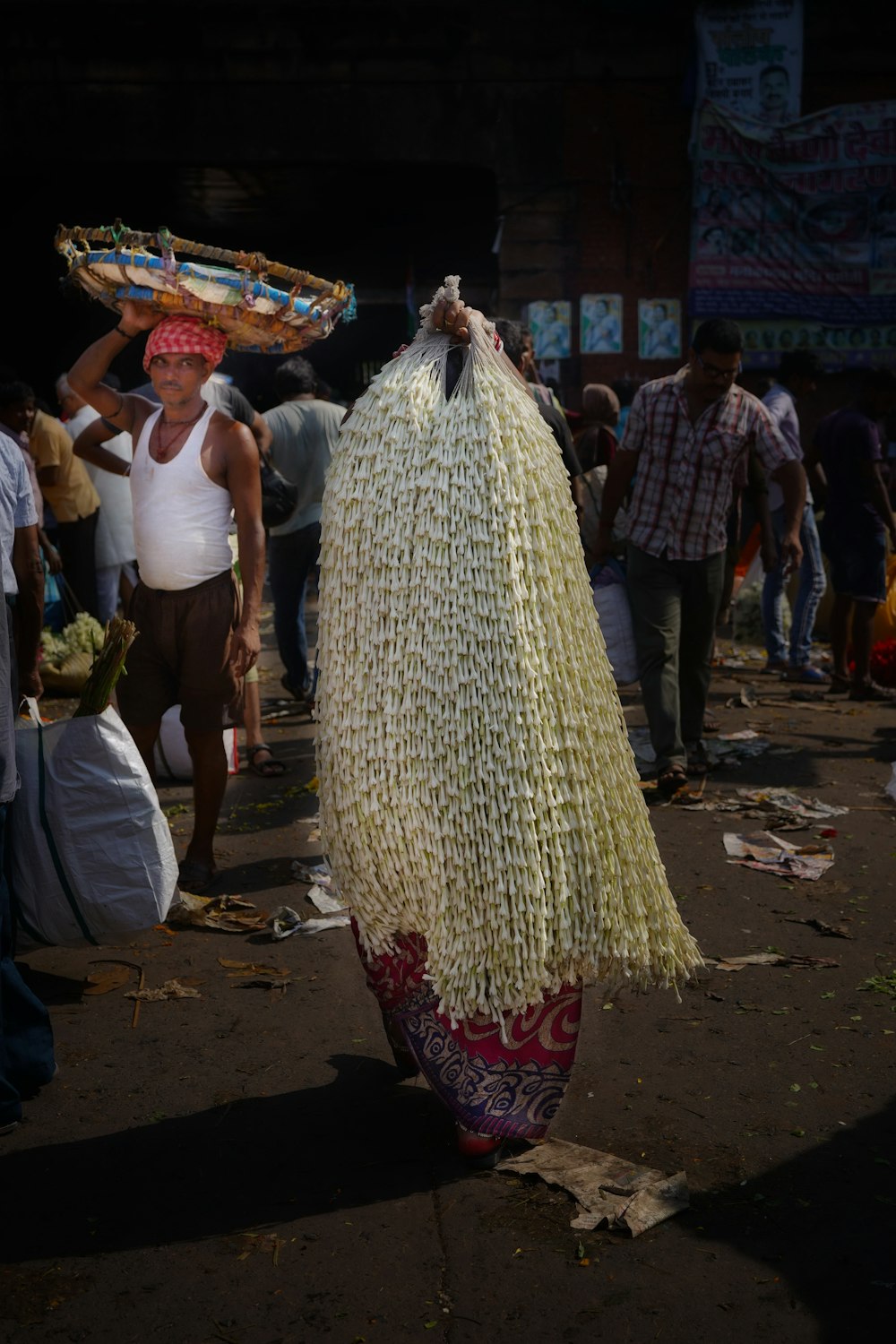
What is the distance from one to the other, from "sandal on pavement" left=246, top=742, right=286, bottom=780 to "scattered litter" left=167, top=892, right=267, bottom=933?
1842mm

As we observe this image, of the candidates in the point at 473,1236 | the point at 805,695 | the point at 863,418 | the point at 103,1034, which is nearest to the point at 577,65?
the point at 863,418

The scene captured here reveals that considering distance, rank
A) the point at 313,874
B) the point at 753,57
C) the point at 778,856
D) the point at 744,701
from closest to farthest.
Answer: the point at 313,874 → the point at 778,856 → the point at 744,701 → the point at 753,57

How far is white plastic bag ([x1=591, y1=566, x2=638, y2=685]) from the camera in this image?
20.4 ft

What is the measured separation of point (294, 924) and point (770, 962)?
5.44ft

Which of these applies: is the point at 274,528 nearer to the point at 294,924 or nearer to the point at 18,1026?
the point at 294,924

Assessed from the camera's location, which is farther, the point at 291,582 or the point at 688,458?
the point at 291,582

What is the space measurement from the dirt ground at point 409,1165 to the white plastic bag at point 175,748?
1806mm

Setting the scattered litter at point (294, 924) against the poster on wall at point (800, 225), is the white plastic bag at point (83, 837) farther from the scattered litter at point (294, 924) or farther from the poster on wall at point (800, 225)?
the poster on wall at point (800, 225)

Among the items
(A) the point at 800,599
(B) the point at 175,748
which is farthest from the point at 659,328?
(B) the point at 175,748

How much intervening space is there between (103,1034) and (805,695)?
19.6 feet

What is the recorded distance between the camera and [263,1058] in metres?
3.66

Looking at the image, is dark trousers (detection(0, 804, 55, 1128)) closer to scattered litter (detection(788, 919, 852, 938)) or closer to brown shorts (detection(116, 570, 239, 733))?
brown shorts (detection(116, 570, 239, 733))

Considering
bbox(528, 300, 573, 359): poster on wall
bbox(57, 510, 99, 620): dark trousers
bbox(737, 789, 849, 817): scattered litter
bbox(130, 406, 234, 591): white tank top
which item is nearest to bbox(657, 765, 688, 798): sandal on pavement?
bbox(737, 789, 849, 817): scattered litter

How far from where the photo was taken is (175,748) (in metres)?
6.38
